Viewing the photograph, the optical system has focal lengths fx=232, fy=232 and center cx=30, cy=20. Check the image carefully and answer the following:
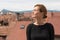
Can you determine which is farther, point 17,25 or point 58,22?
point 17,25

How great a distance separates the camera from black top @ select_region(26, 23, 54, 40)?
116 inches

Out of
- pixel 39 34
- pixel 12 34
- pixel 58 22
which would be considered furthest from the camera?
pixel 12 34

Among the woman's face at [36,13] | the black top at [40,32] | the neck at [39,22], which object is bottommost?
the black top at [40,32]

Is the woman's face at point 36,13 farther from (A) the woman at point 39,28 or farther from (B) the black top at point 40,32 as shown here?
(B) the black top at point 40,32

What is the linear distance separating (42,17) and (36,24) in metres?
0.12

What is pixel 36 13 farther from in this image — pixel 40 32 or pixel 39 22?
pixel 40 32

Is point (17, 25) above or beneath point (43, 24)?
beneath

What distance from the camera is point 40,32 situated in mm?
2975

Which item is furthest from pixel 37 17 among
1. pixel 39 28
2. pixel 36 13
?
pixel 39 28

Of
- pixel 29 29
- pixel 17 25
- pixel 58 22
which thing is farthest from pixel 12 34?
pixel 29 29

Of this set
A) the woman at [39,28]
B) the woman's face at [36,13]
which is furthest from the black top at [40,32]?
the woman's face at [36,13]

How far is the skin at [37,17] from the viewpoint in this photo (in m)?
2.95

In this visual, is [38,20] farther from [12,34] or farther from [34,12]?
[12,34]

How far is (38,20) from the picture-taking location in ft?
9.73
